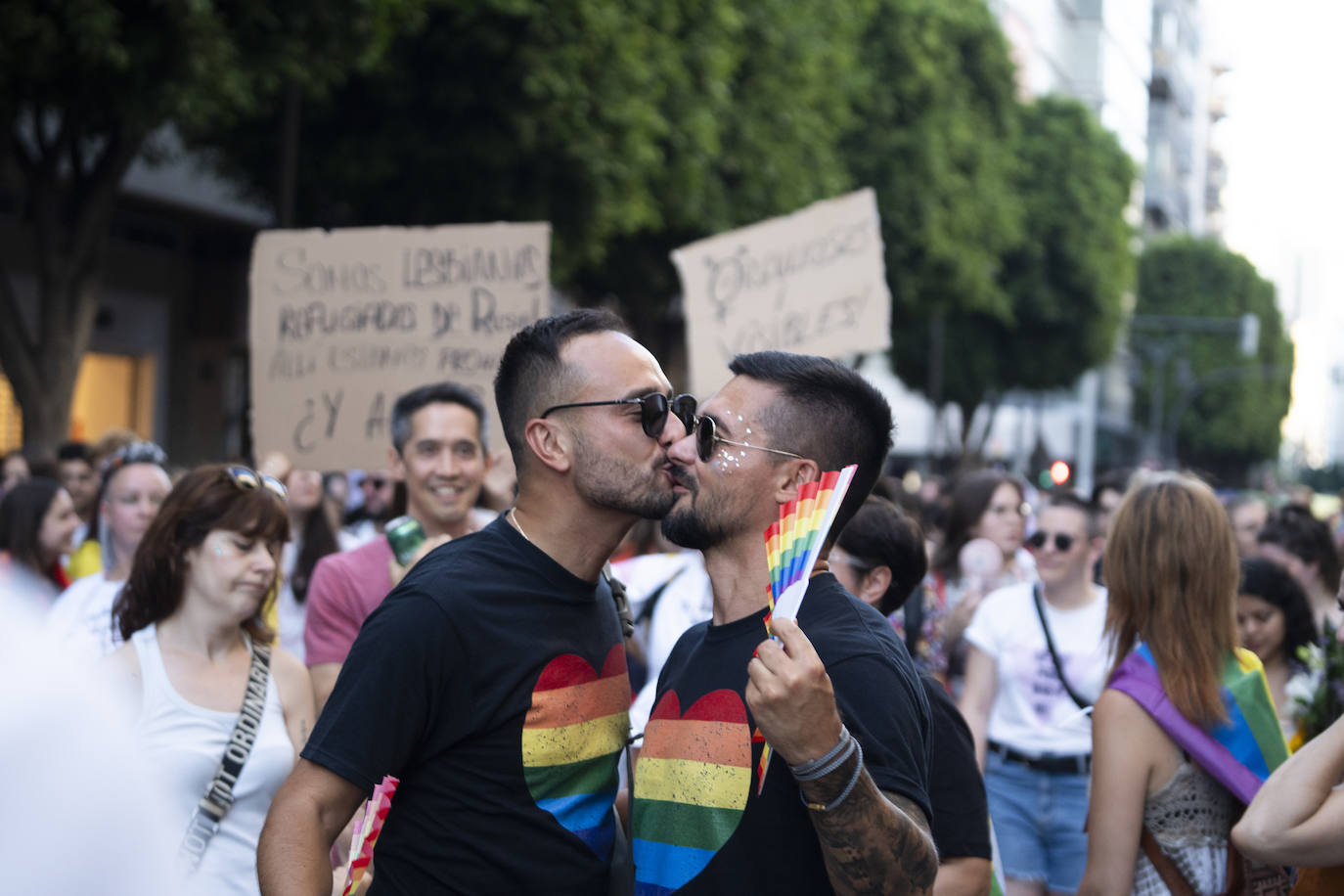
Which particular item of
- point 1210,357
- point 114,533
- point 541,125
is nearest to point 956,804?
point 114,533


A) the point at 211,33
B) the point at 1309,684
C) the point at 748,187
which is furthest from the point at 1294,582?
the point at 748,187

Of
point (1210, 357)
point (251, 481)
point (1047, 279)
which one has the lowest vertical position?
point (251, 481)

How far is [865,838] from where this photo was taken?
212 centimetres

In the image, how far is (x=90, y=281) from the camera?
12.5 metres

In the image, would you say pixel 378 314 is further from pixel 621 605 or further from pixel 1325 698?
pixel 1325 698

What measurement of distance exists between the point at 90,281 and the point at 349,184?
3131 mm

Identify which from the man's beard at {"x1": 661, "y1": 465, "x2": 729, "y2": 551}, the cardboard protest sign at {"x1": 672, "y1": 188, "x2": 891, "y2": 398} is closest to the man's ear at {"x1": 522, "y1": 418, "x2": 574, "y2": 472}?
the man's beard at {"x1": 661, "y1": 465, "x2": 729, "y2": 551}

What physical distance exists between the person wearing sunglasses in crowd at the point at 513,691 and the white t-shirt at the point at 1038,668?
2570mm

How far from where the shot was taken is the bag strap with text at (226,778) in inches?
135

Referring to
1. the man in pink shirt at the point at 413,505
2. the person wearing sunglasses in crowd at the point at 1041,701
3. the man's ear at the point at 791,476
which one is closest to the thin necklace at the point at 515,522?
the man's ear at the point at 791,476

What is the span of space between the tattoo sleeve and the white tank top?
5.87 ft

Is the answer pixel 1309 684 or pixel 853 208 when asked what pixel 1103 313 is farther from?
pixel 1309 684

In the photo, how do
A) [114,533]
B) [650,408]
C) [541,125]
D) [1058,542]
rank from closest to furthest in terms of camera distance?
[650,408] → [1058,542] → [114,533] → [541,125]

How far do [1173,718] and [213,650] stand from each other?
2373 millimetres
